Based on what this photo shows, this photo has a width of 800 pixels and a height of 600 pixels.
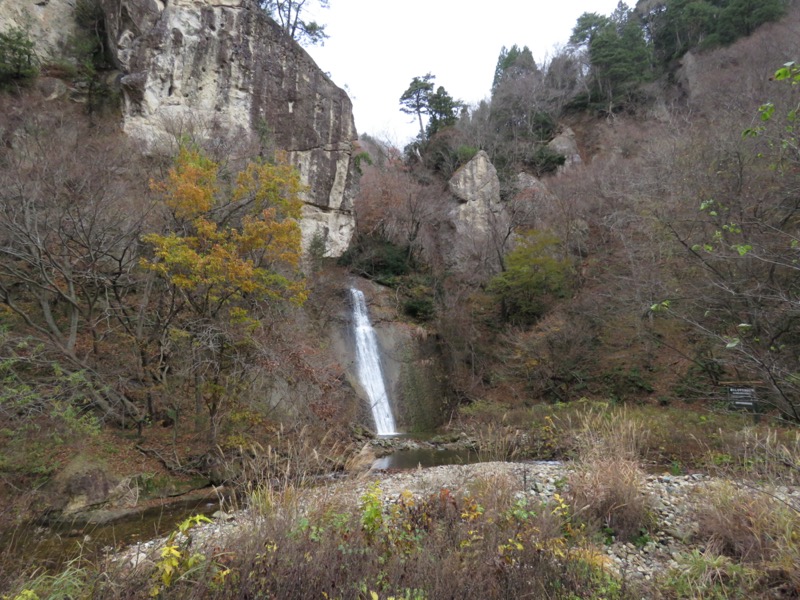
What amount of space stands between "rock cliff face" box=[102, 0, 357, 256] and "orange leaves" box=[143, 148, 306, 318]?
641 centimetres

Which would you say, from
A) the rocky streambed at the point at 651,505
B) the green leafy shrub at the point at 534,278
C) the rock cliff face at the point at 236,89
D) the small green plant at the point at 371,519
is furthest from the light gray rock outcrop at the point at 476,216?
the small green plant at the point at 371,519

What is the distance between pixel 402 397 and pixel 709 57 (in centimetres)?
2700

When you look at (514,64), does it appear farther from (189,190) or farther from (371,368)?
(189,190)

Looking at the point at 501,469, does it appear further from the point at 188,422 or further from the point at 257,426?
the point at 188,422

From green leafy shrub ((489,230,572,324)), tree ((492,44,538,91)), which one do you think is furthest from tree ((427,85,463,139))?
green leafy shrub ((489,230,572,324))

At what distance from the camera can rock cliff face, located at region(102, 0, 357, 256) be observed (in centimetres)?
1559

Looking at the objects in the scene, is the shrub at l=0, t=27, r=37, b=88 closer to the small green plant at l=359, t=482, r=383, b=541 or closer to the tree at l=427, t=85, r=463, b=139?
the small green plant at l=359, t=482, r=383, b=541

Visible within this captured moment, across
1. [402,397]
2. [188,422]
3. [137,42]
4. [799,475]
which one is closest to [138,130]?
[137,42]

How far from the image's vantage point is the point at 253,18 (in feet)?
57.8

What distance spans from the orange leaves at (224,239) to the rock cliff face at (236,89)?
21.0 feet

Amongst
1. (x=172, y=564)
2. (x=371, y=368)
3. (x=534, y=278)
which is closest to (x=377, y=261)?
(x=371, y=368)

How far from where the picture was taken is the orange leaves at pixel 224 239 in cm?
896

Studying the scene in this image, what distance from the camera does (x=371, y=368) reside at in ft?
59.6

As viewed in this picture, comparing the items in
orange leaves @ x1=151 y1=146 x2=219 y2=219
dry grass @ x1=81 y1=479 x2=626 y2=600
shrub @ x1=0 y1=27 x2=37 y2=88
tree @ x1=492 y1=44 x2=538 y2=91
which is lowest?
dry grass @ x1=81 y1=479 x2=626 y2=600
